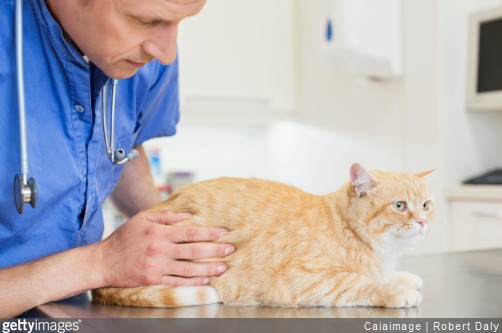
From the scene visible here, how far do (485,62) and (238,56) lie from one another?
1198 mm

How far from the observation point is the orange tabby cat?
848 mm

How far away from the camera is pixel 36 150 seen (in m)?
0.91

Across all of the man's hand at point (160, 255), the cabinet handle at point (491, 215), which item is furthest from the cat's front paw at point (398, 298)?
the cabinet handle at point (491, 215)

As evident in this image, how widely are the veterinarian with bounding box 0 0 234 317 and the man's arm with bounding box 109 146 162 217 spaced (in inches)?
11.5

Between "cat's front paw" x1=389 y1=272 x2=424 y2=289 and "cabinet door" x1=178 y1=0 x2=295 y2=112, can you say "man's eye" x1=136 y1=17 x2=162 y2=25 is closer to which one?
"cat's front paw" x1=389 y1=272 x2=424 y2=289

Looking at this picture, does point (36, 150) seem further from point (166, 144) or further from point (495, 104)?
point (166, 144)

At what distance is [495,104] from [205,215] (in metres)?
1.73

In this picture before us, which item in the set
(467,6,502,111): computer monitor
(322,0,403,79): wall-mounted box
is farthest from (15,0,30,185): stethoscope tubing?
(467,6,502,111): computer monitor

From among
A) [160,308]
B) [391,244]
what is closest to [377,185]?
[391,244]

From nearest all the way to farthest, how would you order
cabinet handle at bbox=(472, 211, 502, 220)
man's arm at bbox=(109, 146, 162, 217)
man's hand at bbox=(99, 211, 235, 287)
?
man's hand at bbox=(99, 211, 235, 287)
man's arm at bbox=(109, 146, 162, 217)
cabinet handle at bbox=(472, 211, 502, 220)

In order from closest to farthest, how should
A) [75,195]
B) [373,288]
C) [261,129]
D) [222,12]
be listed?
[373,288], [75,195], [222,12], [261,129]

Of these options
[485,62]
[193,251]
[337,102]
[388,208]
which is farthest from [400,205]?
[337,102]

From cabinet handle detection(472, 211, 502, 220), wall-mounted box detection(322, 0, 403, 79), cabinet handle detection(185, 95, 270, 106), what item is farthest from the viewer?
cabinet handle detection(185, 95, 270, 106)

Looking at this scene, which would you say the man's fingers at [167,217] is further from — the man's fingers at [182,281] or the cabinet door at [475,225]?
the cabinet door at [475,225]
